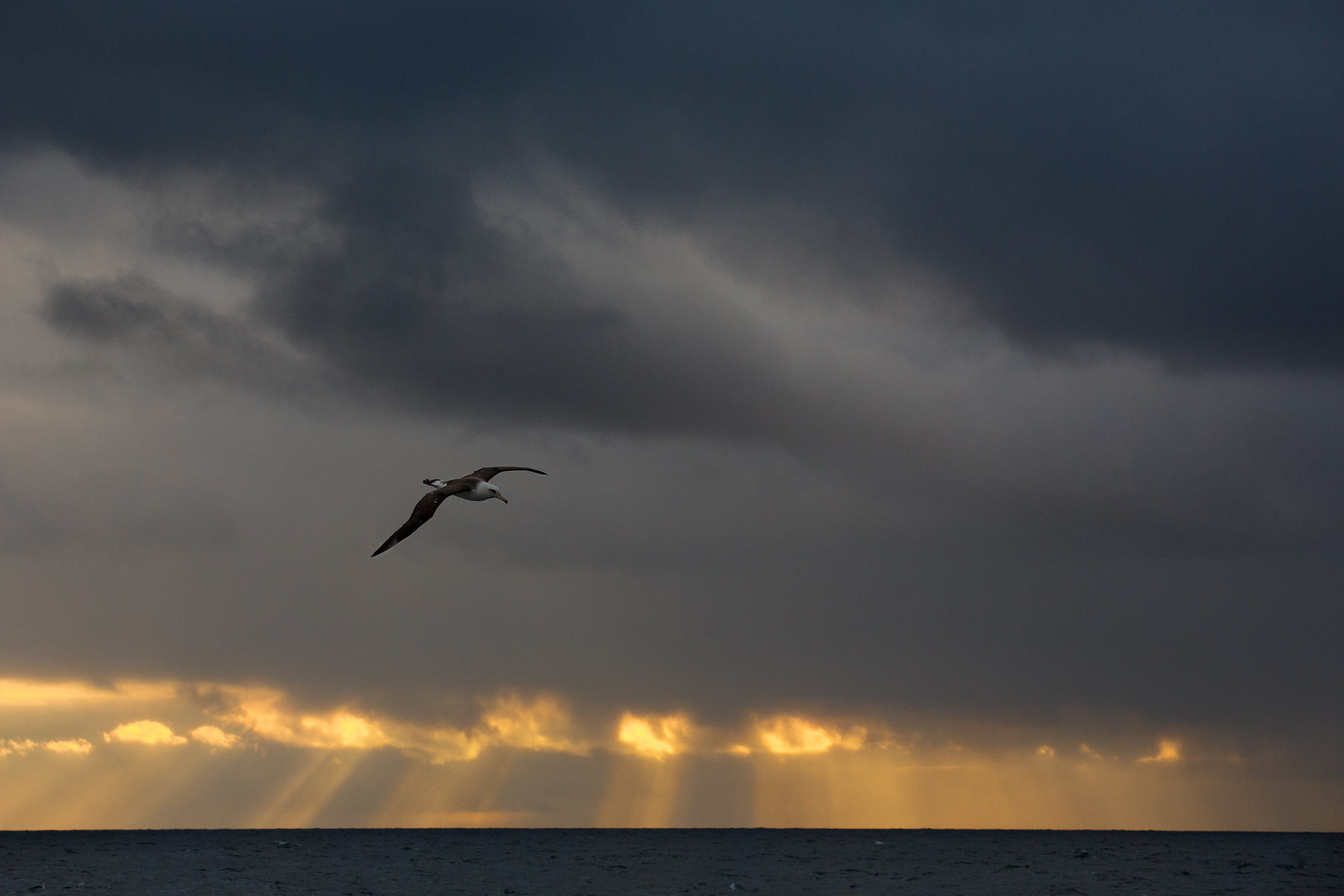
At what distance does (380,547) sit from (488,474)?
9.76 metres

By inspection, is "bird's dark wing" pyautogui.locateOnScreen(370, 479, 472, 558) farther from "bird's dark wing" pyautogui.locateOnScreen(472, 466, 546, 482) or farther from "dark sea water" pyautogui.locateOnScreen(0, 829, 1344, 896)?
"dark sea water" pyautogui.locateOnScreen(0, 829, 1344, 896)

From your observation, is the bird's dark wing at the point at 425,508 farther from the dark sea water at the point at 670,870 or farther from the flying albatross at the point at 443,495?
the dark sea water at the point at 670,870

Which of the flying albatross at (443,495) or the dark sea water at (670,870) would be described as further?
the dark sea water at (670,870)

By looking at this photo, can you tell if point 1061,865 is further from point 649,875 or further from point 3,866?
point 3,866

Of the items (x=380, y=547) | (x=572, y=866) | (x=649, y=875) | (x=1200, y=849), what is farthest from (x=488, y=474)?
(x=1200, y=849)

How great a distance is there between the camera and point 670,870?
132 metres

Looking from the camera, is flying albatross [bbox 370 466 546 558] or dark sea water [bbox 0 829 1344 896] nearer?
flying albatross [bbox 370 466 546 558]

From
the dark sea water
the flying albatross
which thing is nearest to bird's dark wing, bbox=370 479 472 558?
the flying albatross

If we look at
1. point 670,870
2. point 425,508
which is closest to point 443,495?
point 425,508

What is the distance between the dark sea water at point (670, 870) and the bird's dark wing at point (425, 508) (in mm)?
68042

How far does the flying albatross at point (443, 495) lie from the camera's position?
40.3 m

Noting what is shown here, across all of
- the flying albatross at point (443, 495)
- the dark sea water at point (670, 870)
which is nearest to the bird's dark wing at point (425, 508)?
the flying albatross at point (443, 495)

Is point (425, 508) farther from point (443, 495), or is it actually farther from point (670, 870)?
point (670, 870)

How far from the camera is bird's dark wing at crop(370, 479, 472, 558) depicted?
131 ft
